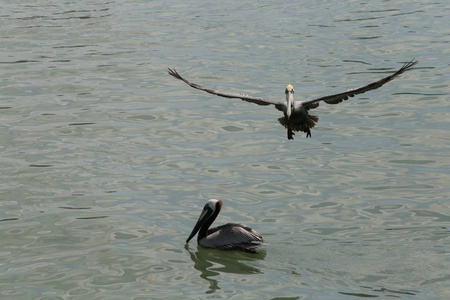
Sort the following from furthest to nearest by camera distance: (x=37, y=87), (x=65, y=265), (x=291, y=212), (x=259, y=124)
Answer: (x=37, y=87)
(x=259, y=124)
(x=291, y=212)
(x=65, y=265)

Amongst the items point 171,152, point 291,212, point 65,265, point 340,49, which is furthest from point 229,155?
point 340,49

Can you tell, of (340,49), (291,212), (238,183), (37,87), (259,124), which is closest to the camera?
(291,212)

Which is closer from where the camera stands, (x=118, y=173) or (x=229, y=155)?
(x=118, y=173)

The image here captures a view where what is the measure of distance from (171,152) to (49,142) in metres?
2.57

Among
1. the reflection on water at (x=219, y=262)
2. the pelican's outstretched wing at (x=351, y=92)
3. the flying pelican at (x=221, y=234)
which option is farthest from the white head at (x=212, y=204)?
the pelican's outstretched wing at (x=351, y=92)

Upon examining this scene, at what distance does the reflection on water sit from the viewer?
12.9 meters

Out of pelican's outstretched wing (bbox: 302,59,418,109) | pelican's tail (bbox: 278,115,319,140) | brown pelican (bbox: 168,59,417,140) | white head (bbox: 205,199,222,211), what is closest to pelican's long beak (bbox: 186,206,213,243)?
white head (bbox: 205,199,222,211)

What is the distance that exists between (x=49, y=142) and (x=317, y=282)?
28.5ft

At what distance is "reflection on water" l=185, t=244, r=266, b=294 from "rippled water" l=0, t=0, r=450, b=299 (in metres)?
0.04

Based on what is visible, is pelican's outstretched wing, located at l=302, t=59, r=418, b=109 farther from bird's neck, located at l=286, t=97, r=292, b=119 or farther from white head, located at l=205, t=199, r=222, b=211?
white head, located at l=205, t=199, r=222, b=211

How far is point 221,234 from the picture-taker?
13797 millimetres

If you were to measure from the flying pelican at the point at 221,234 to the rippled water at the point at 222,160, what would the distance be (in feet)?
0.55

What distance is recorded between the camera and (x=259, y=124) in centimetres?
2055

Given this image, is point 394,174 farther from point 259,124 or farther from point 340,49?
point 340,49
